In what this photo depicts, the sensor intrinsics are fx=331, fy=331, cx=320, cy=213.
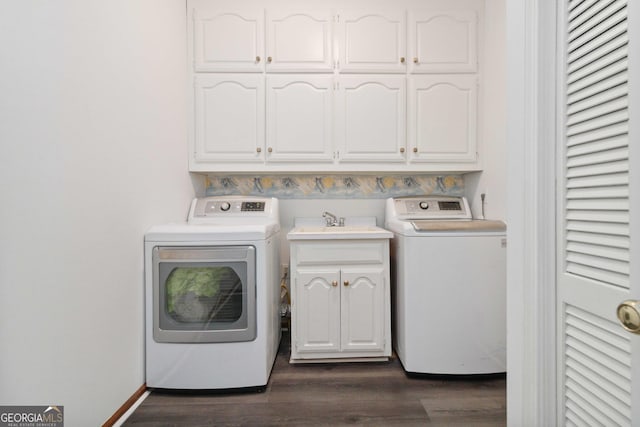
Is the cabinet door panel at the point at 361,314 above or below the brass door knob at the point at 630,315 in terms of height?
below

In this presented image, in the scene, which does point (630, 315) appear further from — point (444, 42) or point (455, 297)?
point (444, 42)

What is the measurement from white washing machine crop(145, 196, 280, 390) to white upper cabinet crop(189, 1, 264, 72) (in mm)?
1232

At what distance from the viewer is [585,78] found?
2.51 feet

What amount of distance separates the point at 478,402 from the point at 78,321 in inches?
74.5

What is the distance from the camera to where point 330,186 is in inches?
106

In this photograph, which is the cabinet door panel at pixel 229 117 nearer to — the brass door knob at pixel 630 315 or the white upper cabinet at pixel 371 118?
the white upper cabinet at pixel 371 118

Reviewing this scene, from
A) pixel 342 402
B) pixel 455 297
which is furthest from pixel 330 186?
pixel 342 402

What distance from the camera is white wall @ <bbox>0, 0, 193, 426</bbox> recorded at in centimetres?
103

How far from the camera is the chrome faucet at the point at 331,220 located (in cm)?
257

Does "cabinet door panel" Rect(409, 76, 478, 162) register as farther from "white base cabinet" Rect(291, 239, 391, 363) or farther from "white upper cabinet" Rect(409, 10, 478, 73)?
"white base cabinet" Rect(291, 239, 391, 363)

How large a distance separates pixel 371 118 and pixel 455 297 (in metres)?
1.31

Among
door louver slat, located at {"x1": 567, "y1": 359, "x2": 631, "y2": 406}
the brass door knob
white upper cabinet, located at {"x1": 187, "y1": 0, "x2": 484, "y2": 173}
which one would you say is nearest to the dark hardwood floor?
door louver slat, located at {"x1": 567, "y1": 359, "x2": 631, "y2": 406}

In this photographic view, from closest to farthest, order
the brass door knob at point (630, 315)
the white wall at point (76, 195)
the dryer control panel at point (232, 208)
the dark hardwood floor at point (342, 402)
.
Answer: the brass door knob at point (630, 315), the white wall at point (76, 195), the dark hardwood floor at point (342, 402), the dryer control panel at point (232, 208)

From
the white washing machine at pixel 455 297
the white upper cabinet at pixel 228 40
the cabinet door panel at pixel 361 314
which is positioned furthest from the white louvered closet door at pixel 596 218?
the white upper cabinet at pixel 228 40
